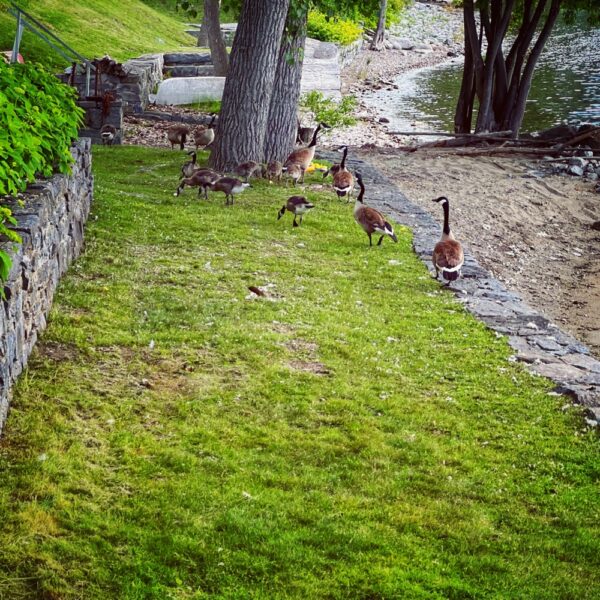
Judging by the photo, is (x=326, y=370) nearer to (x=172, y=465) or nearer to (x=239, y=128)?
(x=172, y=465)

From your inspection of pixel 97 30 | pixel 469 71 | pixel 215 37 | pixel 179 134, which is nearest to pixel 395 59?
pixel 97 30

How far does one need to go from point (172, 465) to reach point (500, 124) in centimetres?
2277

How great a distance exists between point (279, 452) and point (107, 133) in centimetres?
1329

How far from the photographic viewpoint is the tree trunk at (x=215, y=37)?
25.5 metres

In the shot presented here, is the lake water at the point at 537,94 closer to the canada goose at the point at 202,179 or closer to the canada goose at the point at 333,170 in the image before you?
the canada goose at the point at 333,170

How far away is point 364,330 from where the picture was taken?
941 cm

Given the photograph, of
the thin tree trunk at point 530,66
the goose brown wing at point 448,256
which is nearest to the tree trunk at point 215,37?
the thin tree trunk at point 530,66

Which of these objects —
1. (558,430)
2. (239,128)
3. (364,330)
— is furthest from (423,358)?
(239,128)

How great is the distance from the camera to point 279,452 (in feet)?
22.2

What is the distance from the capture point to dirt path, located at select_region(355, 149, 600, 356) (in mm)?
14172

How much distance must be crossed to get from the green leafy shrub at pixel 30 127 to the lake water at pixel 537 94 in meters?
22.4

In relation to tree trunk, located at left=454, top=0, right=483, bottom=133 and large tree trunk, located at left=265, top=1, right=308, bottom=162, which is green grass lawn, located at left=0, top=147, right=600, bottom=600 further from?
tree trunk, located at left=454, top=0, right=483, bottom=133

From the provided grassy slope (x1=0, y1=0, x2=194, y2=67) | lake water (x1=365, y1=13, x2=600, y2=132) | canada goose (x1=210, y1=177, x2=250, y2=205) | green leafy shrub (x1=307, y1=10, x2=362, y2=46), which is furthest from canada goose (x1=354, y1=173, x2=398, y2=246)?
A: green leafy shrub (x1=307, y1=10, x2=362, y2=46)

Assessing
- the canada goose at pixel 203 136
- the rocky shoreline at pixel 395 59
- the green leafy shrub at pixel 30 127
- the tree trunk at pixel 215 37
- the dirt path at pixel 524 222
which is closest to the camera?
the green leafy shrub at pixel 30 127
